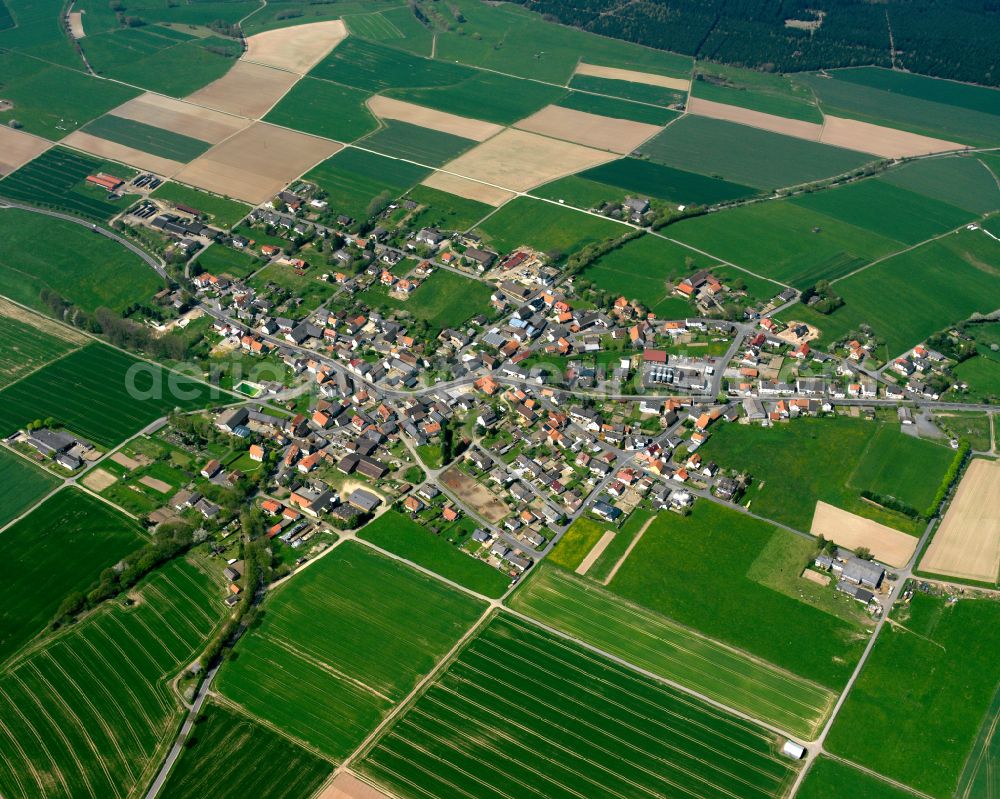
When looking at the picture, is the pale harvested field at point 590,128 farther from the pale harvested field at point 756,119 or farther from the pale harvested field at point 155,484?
the pale harvested field at point 155,484

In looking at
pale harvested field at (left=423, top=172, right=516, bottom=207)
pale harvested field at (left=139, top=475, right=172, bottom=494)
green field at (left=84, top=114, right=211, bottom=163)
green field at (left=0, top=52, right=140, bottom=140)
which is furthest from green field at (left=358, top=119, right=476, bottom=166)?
pale harvested field at (left=139, top=475, right=172, bottom=494)

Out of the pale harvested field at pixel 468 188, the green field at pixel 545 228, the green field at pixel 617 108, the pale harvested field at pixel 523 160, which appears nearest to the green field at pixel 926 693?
the green field at pixel 545 228

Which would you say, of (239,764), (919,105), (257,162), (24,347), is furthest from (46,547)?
(919,105)

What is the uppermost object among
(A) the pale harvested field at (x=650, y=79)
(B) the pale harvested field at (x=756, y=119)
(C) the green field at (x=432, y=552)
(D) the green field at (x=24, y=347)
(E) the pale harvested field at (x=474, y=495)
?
(A) the pale harvested field at (x=650, y=79)

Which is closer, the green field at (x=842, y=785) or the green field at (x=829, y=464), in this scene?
the green field at (x=842, y=785)

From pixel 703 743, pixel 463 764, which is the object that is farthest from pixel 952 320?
pixel 463 764

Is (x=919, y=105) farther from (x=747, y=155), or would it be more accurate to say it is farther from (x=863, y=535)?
(x=863, y=535)
